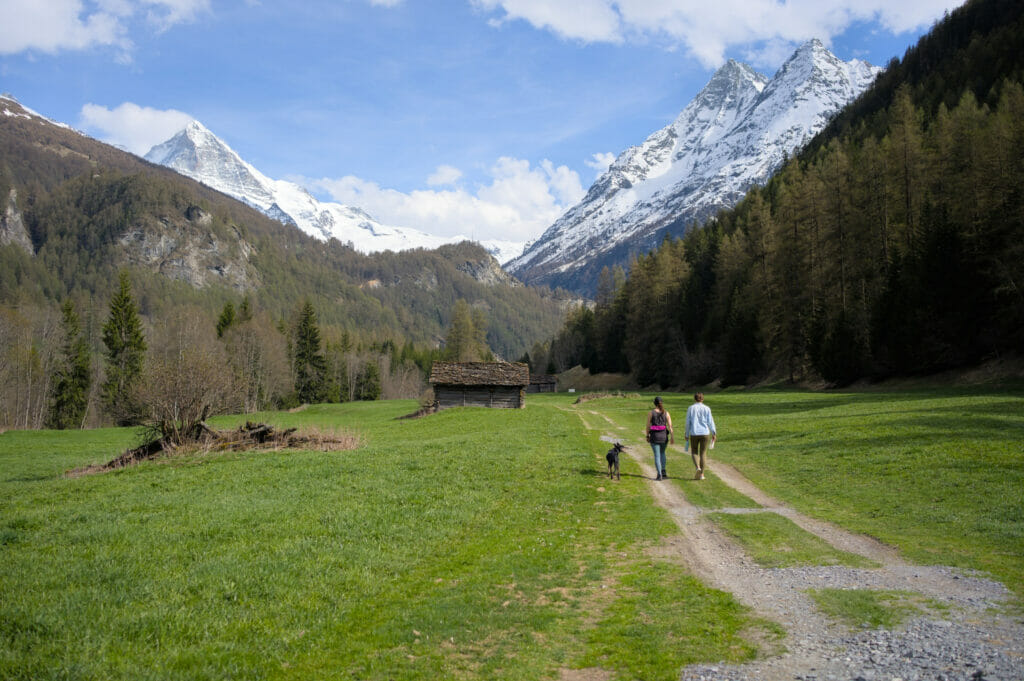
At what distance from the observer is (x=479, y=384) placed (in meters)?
56.2

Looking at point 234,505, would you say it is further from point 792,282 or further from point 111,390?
point 111,390

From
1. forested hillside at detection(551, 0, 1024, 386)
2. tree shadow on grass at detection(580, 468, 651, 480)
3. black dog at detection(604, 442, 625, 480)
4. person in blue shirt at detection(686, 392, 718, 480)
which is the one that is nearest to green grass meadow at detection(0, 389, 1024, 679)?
tree shadow on grass at detection(580, 468, 651, 480)

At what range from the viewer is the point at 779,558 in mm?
10070

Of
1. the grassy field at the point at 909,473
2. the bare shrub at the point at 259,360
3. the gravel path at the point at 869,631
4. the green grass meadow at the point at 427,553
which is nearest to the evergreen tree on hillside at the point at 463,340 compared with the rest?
the bare shrub at the point at 259,360

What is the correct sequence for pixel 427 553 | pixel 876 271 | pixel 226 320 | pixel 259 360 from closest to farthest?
1. pixel 427 553
2. pixel 876 271
3. pixel 259 360
4. pixel 226 320

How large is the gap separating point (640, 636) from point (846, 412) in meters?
25.5

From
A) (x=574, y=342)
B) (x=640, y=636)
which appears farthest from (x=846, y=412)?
(x=574, y=342)

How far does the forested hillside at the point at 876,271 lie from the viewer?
39.9 meters

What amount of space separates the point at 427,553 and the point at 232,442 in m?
17.5

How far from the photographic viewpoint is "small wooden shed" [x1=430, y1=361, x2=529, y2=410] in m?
56.2

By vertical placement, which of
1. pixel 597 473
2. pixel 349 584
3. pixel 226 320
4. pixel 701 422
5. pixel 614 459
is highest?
pixel 226 320

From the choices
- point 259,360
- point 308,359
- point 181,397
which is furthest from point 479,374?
point 308,359

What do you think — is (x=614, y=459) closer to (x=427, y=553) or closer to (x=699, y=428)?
(x=699, y=428)

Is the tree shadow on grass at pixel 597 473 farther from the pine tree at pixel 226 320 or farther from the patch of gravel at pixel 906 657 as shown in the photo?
the pine tree at pixel 226 320
